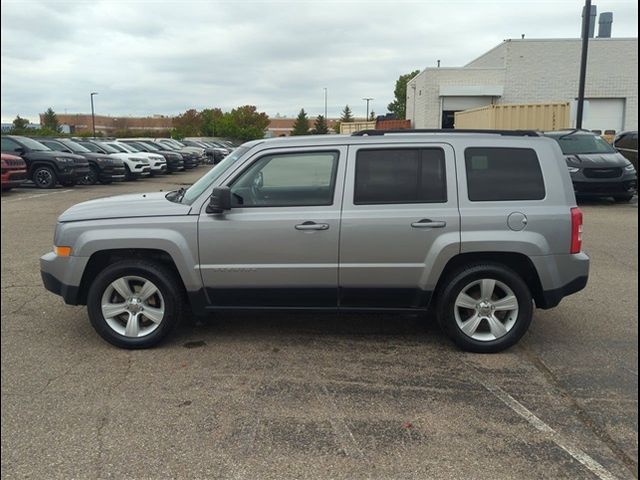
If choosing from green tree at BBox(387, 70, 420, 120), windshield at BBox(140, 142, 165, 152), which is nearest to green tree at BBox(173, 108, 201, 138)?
green tree at BBox(387, 70, 420, 120)

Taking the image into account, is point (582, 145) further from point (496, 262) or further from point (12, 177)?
point (12, 177)

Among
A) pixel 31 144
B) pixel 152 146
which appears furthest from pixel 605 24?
pixel 31 144

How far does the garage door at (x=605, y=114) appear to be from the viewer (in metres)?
28.4

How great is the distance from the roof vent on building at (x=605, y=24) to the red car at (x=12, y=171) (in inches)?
1446

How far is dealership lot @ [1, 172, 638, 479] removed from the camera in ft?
9.70

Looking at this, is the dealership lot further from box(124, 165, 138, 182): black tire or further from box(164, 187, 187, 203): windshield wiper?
box(124, 165, 138, 182): black tire

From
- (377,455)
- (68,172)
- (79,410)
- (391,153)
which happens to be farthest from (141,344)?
(68,172)

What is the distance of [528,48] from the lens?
94.5 feet

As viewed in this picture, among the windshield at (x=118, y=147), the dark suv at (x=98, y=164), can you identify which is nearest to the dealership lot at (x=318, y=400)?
the dark suv at (x=98, y=164)

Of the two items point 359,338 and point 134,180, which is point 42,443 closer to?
point 359,338

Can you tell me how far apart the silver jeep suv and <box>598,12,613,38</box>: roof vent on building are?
127ft

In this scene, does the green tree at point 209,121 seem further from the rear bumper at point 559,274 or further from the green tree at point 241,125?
the rear bumper at point 559,274

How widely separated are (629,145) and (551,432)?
15.5m

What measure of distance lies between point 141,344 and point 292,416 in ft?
5.48
